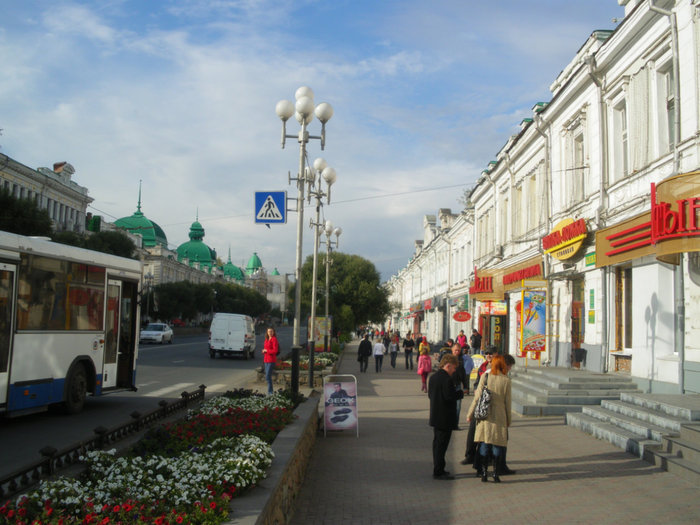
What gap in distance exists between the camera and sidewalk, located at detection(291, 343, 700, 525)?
640 cm

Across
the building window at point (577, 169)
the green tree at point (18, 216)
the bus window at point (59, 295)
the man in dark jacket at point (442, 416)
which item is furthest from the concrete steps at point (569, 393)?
the green tree at point (18, 216)

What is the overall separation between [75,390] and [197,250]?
4973 inches

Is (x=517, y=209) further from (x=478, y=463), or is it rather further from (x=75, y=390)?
(x=478, y=463)

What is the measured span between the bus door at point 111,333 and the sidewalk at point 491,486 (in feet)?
15.7

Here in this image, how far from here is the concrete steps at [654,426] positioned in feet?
26.9

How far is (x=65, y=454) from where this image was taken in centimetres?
652

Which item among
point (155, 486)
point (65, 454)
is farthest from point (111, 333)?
point (155, 486)

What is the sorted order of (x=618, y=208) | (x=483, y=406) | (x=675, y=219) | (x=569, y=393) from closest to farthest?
1. (x=483, y=406)
2. (x=675, y=219)
3. (x=569, y=393)
4. (x=618, y=208)

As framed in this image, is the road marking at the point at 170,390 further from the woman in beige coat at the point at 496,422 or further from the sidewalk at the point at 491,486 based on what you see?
the woman in beige coat at the point at 496,422

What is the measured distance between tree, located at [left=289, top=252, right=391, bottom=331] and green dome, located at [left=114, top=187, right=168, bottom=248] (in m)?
43.1

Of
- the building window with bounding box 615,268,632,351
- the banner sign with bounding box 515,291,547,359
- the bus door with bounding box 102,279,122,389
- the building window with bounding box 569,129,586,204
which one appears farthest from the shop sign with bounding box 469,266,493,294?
the bus door with bounding box 102,279,122,389

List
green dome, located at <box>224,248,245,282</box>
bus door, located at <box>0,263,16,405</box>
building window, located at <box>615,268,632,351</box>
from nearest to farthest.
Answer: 1. bus door, located at <box>0,263,16,405</box>
2. building window, located at <box>615,268,632,351</box>
3. green dome, located at <box>224,248,245,282</box>

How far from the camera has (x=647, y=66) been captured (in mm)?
13938

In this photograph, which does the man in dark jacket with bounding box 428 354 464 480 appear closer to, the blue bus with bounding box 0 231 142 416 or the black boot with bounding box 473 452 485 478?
the black boot with bounding box 473 452 485 478
